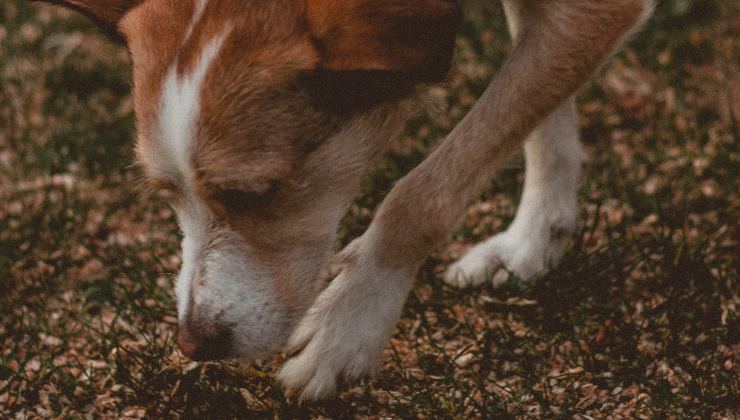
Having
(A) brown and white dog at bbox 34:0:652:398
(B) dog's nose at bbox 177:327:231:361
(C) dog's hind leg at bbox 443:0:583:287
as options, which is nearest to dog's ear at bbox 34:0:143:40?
(A) brown and white dog at bbox 34:0:652:398

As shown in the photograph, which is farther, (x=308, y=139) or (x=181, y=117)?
(x=308, y=139)

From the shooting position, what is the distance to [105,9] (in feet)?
10.4

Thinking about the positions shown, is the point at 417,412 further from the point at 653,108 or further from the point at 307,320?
the point at 653,108

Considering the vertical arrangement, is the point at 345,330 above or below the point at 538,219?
below

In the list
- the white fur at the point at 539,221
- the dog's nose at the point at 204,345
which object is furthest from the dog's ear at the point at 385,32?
the white fur at the point at 539,221

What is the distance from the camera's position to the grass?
10.4 ft

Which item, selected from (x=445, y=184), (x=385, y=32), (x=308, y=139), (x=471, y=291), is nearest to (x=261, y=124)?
(x=308, y=139)

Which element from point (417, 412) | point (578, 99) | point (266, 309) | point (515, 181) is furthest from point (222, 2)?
point (578, 99)

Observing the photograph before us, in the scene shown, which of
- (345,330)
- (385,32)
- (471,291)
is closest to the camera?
(385,32)

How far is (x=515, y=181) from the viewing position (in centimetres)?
453

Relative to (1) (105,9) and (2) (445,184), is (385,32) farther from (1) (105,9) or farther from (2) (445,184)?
(1) (105,9)

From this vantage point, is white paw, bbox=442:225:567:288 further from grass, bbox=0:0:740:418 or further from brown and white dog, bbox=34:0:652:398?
brown and white dog, bbox=34:0:652:398

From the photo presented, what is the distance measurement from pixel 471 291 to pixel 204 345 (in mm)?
1219

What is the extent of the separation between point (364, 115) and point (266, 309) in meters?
0.67
